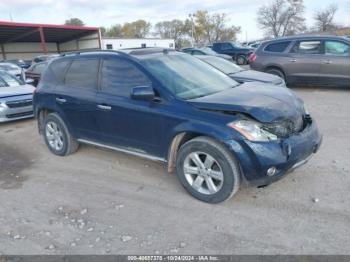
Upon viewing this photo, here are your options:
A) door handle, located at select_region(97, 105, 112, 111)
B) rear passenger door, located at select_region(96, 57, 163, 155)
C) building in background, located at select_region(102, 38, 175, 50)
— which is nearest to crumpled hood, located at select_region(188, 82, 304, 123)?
rear passenger door, located at select_region(96, 57, 163, 155)

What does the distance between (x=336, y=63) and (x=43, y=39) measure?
30.5 meters

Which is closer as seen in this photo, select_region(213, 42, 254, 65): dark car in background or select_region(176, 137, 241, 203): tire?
select_region(176, 137, 241, 203): tire

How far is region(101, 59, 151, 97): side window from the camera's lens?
391 cm

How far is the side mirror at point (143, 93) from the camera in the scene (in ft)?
11.8

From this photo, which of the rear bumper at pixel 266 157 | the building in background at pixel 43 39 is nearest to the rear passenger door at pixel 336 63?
the rear bumper at pixel 266 157

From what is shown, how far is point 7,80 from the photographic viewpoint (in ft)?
29.0

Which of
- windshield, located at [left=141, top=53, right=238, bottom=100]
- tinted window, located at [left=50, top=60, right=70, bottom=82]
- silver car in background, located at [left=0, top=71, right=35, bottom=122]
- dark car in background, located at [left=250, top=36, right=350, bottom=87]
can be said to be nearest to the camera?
windshield, located at [left=141, top=53, right=238, bottom=100]

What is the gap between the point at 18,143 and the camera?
20.7 ft

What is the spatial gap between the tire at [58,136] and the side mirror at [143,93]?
195cm

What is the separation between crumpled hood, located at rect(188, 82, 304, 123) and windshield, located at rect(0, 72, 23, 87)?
7.24 metres

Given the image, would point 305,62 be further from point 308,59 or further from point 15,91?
point 15,91

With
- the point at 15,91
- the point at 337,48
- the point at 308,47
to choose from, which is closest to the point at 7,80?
the point at 15,91

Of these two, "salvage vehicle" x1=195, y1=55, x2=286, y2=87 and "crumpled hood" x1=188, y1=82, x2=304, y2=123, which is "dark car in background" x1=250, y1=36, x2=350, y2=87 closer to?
"salvage vehicle" x1=195, y1=55, x2=286, y2=87

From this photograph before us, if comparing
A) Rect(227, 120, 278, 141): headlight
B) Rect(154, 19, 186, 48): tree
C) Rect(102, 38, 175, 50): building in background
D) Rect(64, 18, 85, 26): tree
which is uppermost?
Rect(64, 18, 85, 26): tree
